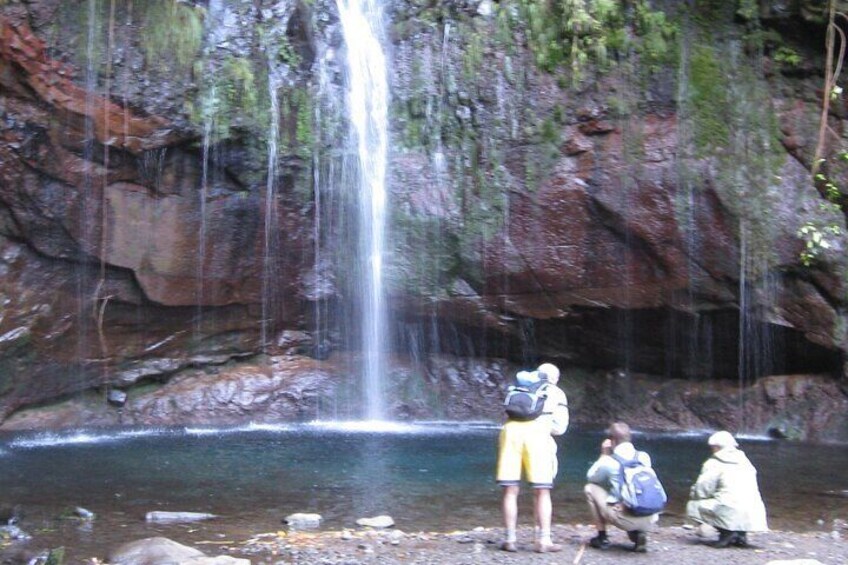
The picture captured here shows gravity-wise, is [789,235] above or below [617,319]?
above

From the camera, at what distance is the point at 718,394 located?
650 inches

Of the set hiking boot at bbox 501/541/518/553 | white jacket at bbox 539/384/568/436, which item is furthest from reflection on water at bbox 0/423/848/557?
white jacket at bbox 539/384/568/436

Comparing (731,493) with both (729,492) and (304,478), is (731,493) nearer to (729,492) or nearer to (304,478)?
(729,492)

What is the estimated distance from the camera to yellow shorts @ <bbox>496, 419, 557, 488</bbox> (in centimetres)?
690

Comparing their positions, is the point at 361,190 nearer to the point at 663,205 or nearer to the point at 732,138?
the point at 663,205

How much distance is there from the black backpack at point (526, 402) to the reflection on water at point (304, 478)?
2.04 metres

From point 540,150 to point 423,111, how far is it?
7.05 feet

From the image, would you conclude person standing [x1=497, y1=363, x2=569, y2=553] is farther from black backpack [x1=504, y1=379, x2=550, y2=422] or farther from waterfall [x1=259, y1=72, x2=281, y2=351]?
waterfall [x1=259, y1=72, x2=281, y2=351]

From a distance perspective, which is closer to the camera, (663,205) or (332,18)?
(663,205)

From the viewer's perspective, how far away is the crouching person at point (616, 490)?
6.92 meters

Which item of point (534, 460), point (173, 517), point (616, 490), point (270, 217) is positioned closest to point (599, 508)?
point (616, 490)

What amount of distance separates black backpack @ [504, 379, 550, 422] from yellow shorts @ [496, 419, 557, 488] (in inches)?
2.7

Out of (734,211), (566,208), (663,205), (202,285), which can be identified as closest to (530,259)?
(566,208)

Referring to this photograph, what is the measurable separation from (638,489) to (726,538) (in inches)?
44.7
